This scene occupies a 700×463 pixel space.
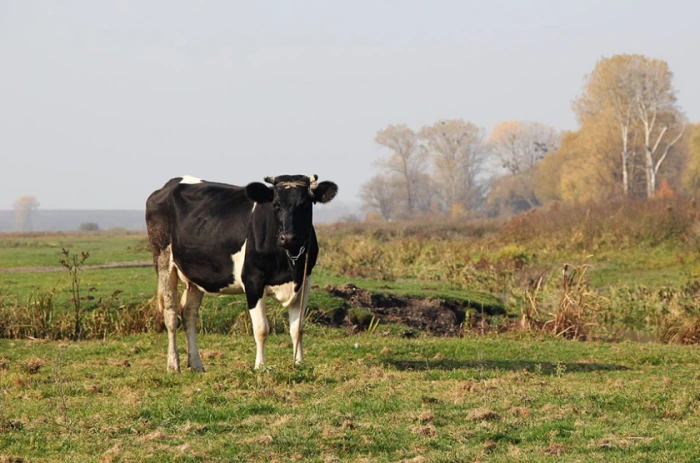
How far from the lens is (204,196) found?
1230 cm

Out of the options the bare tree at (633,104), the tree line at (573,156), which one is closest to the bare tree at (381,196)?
the tree line at (573,156)

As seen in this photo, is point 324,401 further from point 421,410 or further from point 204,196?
point 204,196

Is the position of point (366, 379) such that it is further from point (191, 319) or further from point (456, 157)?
point (456, 157)

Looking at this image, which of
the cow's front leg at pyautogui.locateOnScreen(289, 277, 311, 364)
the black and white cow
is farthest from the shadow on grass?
the black and white cow

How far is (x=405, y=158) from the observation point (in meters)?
122

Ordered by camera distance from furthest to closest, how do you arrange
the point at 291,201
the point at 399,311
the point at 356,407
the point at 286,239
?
the point at 399,311 → the point at 291,201 → the point at 286,239 → the point at 356,407

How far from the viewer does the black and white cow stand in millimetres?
11141

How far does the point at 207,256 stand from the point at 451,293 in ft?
36.9

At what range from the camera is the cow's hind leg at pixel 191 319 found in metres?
12.1

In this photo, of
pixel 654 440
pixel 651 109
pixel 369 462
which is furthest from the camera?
pixel 651 109

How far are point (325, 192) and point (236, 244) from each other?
1.25 metres

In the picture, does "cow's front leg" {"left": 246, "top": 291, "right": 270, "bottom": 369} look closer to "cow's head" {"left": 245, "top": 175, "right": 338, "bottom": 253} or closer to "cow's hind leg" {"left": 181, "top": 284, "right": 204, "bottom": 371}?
"cow's head" {"left": 245, "top": 175, "right": 338, "bottom": 253}

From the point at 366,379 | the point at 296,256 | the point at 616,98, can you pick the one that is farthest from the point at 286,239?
the point at 616,98

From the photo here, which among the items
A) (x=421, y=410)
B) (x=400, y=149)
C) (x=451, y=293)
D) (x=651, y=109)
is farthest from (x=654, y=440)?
(x=400, y=149)
